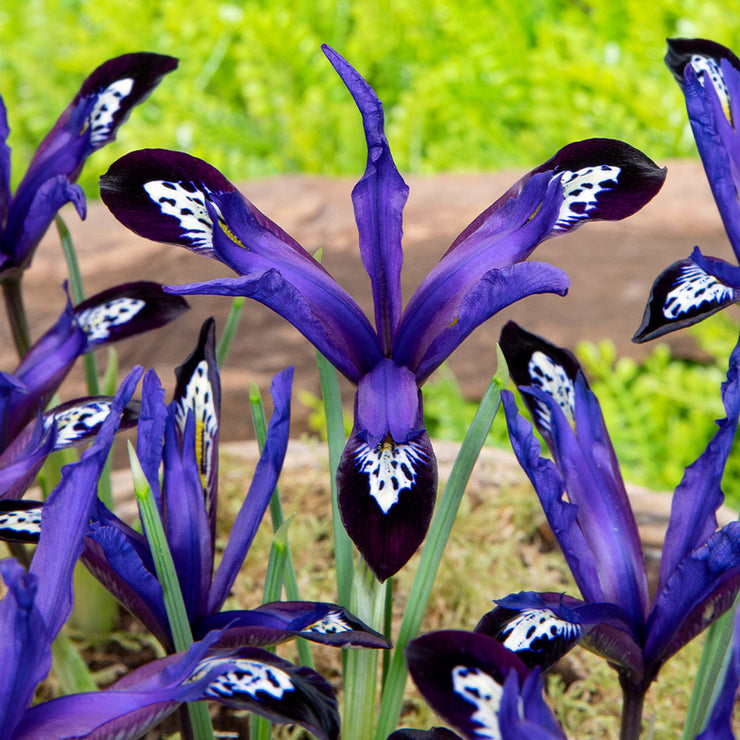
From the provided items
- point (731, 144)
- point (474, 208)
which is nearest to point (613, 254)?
point (474, 208)

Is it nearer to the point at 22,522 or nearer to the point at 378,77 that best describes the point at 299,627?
the point at 22,522

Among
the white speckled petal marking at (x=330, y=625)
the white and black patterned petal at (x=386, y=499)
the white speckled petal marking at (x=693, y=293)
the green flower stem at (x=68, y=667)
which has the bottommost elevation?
the green flower stem at (x=68, y=667)

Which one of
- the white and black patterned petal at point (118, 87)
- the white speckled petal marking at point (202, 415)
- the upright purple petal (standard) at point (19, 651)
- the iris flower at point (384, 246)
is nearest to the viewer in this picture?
the upright purple petal (standard) at point (19, 651)

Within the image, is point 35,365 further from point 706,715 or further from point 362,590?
point 706,715

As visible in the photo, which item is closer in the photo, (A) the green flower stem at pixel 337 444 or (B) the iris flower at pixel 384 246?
(B) the iris flower at pixel 384 246

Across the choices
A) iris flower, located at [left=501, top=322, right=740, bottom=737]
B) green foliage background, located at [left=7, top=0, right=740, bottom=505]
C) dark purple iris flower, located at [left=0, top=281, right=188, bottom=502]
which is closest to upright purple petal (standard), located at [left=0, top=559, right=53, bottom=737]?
dark purple iris flower, located at [left=0, top=281, right=188, bottom=502]

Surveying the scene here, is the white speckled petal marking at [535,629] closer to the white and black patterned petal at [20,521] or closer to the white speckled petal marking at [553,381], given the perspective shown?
the white speckled petal marking at [553,381]

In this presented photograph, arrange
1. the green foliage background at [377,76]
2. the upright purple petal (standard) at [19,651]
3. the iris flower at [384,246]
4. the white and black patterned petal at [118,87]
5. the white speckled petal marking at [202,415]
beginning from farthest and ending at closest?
1. the green foliage background at [377,76]
2. the white and black patterned petal at [118,87]
3. the white speckled petal marking at [202,415]
4. the iris flower at [384,246]
5. the upright purple petal (standard) at [19,651]

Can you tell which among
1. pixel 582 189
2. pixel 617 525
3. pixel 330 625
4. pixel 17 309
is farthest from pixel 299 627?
pixel 17 309

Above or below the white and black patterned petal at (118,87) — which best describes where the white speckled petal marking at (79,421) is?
below

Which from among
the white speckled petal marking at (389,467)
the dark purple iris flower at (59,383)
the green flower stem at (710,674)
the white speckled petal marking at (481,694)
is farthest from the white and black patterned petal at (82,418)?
the green flower stem at (710,674)

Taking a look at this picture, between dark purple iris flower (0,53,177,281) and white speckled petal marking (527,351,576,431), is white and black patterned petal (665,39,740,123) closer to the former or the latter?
white speckled petal marking (527,351,576,431)
